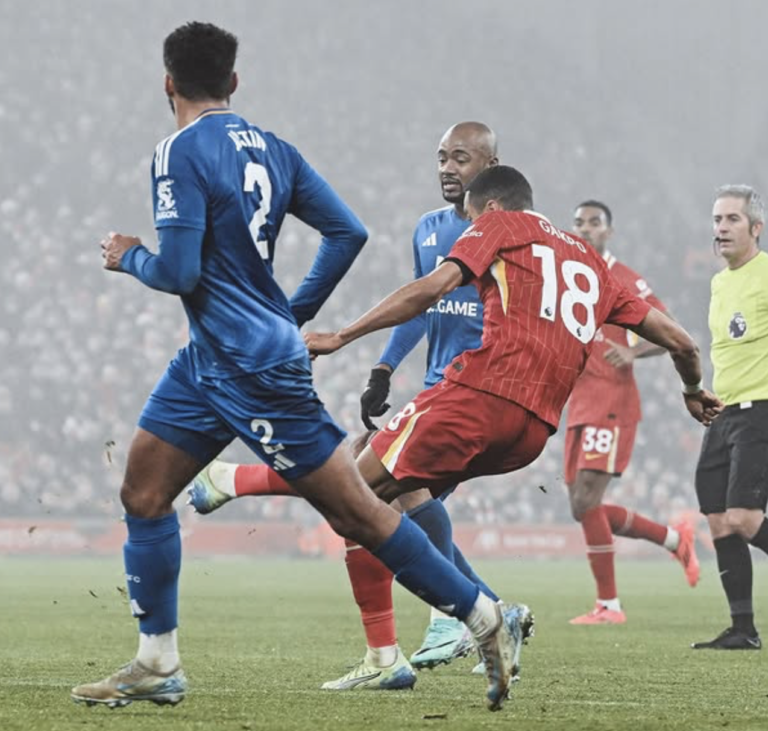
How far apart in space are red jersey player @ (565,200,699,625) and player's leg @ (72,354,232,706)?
242 inches

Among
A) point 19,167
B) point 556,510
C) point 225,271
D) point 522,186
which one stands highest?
point 19,167

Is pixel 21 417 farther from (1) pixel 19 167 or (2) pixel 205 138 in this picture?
(2) pixel 205 138

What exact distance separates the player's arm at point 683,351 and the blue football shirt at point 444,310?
137 centimetres

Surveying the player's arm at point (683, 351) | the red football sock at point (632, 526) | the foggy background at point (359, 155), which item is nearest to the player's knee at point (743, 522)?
the player's arm at point (683, 351)

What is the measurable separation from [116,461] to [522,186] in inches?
811

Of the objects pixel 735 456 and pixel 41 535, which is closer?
pixel 735 456

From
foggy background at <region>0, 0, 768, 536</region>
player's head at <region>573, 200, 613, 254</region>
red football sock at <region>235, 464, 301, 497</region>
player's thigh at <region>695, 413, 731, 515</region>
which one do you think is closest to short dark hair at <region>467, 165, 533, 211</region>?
red football sock at <region>235, 464, 301, 497</region>

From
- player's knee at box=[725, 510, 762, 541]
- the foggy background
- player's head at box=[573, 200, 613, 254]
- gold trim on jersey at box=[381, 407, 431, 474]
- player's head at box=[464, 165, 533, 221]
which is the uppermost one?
the foggy background

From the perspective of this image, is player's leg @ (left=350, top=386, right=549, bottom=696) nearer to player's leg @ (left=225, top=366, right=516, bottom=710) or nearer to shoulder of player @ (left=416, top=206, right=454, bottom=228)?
player's leg @ (left=225, top=366, right=516, bottom=710)

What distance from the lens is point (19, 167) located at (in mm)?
30109

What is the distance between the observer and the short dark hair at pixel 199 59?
15.2 feet

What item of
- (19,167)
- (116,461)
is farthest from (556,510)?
(19,167)

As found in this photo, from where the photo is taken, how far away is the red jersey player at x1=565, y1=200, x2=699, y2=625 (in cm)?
1086

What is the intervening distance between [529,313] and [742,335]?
3.37 meters
